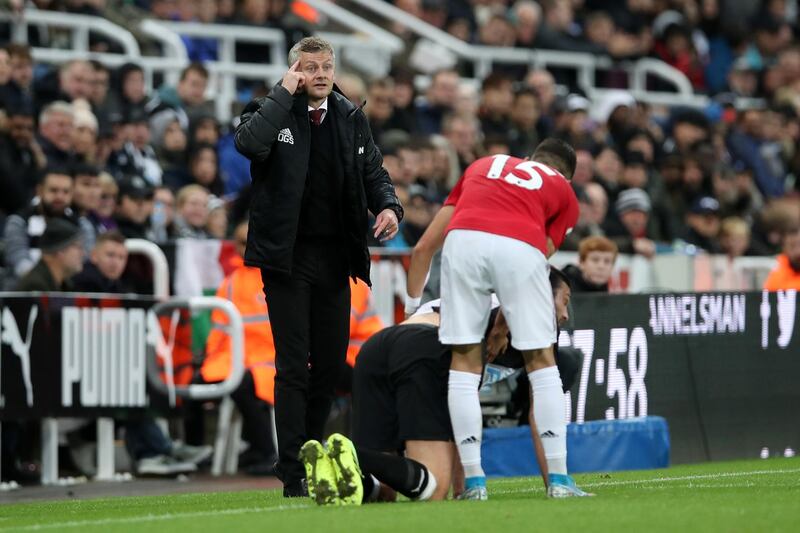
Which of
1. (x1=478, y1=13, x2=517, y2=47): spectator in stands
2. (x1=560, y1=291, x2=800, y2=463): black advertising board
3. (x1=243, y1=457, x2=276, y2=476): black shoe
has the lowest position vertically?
(x1=243, y1=457, x2=276, y2=476): black shoe

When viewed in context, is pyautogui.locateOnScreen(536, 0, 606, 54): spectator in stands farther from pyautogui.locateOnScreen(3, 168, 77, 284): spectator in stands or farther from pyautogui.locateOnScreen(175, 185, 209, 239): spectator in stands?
pyautogui.locateOnScreen(3, 168, 77, 284): spectator in stands

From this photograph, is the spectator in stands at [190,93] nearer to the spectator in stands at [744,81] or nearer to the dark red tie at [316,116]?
the dark red tie at [316,116]

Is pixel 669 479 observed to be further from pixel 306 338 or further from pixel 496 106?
pixel 496 106

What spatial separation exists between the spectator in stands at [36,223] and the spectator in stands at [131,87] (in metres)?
2.67

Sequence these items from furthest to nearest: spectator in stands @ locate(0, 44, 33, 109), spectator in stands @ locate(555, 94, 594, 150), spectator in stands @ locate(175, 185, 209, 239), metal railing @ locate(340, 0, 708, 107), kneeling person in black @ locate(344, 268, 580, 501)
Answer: metal railing @ locate(340, 0, 708, 107)
spectator in stands @ locate(555, 94, 594, 150)
spectator in stands @ locate(0, 44, 33, 109)
spectator in stands @ locate(175, 185, 209, 239)
kneeling person in black @ locate(344, 268, 580, 501)

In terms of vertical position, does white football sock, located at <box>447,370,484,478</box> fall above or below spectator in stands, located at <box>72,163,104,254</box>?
below

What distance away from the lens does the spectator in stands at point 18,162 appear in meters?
14.2

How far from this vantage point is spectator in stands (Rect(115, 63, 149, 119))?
16109mm

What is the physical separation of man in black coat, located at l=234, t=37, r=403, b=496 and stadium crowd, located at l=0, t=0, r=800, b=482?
3.96 metres

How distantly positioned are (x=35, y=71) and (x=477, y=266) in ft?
28.5

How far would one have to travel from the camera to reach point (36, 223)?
1354 cm

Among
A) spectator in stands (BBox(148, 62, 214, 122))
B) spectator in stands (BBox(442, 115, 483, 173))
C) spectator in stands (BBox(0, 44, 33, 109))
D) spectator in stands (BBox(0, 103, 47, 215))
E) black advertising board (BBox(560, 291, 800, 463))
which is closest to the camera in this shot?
black advertising board (BBox(560, 291, 800, 463))

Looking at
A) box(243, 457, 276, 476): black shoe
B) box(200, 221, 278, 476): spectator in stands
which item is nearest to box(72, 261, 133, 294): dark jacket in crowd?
box(200, 221, 278, 476): spectator in stands

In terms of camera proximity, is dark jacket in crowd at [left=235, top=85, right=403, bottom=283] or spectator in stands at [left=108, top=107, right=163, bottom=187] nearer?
dark jacket in crowd at [left=235, top=85, right=403, bottom=283]
